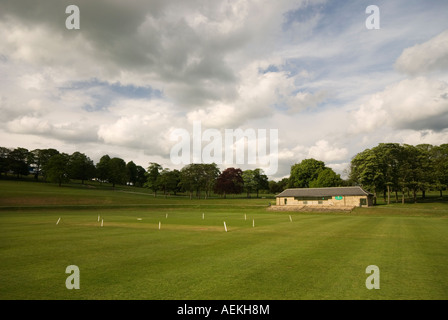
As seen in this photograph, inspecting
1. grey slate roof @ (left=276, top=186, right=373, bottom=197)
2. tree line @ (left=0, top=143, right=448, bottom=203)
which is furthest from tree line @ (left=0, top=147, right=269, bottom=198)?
grey slate roof @ (left=276, top=186, right=373, bottom=197)

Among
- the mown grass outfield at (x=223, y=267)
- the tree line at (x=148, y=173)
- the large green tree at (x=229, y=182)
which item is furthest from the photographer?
the large green tree at (x=229, y=182)

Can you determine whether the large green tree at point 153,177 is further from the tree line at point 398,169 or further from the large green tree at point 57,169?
the tree line at point 398,169

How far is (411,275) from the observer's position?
38.6 feet

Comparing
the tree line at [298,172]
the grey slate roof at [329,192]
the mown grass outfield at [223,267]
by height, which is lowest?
the mown grass outfield at [223,267]

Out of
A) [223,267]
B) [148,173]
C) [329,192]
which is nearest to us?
[223,267]

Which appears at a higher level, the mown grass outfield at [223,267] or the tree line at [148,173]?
the tree line at [148,173]

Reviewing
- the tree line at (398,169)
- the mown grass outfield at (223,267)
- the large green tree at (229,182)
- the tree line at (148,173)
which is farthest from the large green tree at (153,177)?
the mown grass outfield at (223,267)

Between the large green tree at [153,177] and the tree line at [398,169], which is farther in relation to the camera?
the large green tree at [153,177]

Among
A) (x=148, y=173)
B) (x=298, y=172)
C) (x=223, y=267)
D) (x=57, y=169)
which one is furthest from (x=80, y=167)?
(x=223, y=267)

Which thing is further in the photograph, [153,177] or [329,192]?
[153,177]

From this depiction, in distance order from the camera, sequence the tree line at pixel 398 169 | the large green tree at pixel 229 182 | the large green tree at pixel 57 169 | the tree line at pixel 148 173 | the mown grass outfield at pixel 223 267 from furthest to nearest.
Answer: the large green tree at pixel 229 182, the tree line at pixel 148 173, the large green tree at pixel 57 169, the tree line at pixel 398 169, the mown grass outfield at pixel 223 267

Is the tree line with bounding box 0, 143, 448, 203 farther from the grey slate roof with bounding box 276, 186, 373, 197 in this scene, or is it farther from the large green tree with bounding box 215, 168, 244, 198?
the grey slate roof with bounding box 276, 186, 373, 197

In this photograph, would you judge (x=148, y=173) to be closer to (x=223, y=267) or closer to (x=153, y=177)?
(x=153, y=177)

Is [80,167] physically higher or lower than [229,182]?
higher
